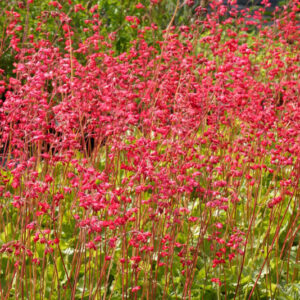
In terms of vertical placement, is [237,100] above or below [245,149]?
above

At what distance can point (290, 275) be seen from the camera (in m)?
3.38

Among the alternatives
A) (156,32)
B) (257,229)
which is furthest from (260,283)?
(156,32)

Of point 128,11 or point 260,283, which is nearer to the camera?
point 260,283

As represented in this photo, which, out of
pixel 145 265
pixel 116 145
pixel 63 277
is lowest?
pixel 63 277

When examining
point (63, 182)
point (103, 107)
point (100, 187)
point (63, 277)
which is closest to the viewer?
point (100, 187)

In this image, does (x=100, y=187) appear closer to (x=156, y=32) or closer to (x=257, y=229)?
(x=257, y=229)

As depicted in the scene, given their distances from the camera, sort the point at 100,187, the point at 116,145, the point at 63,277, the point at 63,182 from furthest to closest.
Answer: the point at 63,182
the point at 63,277
the point at 116,145
the point at 100,187

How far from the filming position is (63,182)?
12.0ft

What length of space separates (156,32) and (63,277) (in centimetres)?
446

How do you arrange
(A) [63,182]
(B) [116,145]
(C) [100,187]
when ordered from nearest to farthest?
1. (C) [100,187]
2. (B) [116,145]
3. (A) [63,182]

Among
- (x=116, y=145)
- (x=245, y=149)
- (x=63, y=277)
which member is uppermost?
(x=116, y=145)

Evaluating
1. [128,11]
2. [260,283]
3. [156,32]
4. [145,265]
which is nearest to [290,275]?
[260,283]

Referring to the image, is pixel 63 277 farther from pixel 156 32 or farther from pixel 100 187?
pixel 156 32

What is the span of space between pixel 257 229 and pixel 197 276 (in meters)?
0.78
